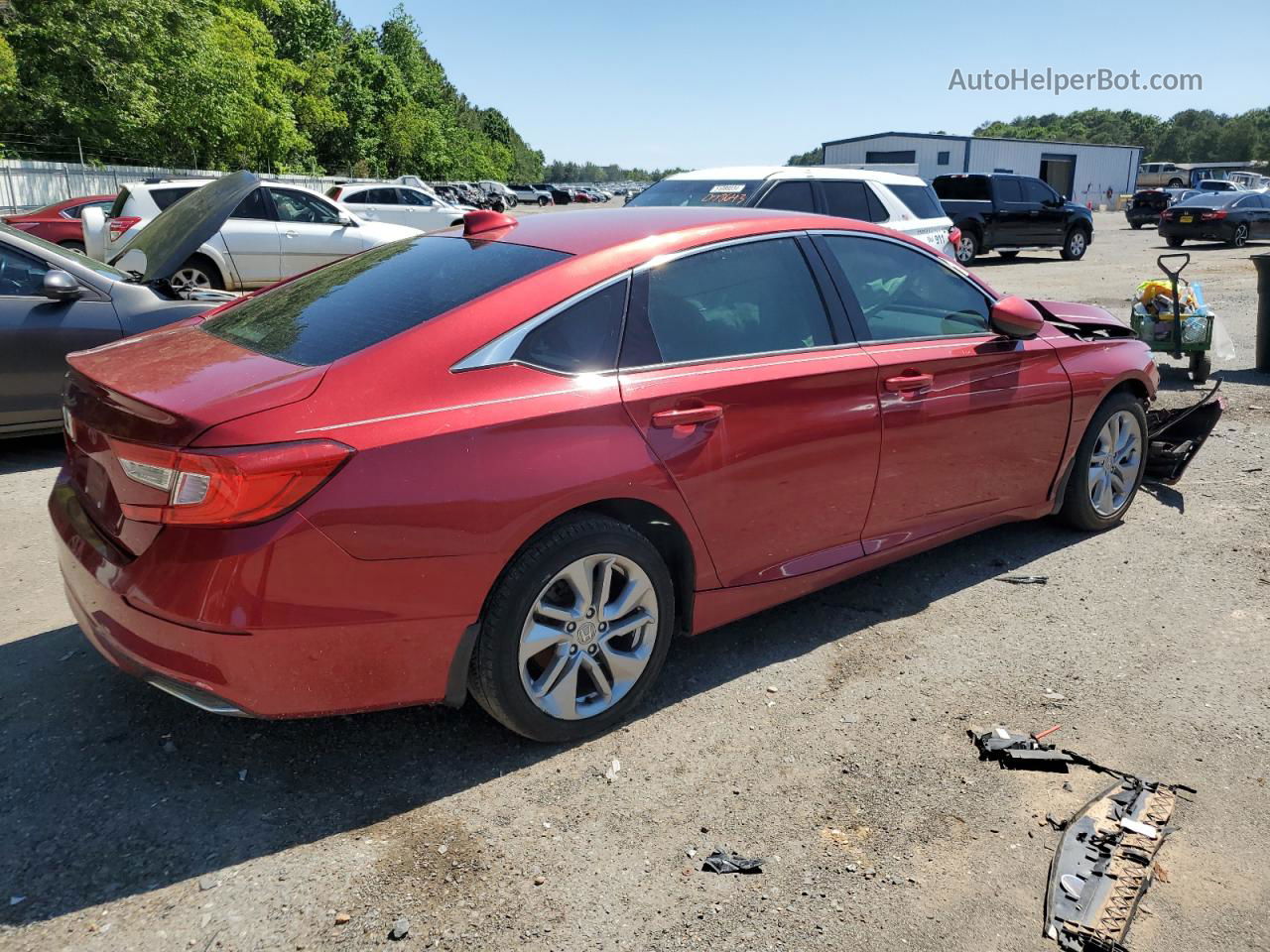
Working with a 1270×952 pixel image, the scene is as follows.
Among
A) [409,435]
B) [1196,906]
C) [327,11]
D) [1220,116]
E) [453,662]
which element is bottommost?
[1196,906]

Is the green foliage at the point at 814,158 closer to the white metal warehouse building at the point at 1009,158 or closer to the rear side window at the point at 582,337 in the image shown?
the white metal warehouse building at the point at 1009,158

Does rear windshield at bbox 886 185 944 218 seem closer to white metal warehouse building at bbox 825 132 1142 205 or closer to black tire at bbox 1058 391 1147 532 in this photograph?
black tire at bbox 1058 391 1147 532

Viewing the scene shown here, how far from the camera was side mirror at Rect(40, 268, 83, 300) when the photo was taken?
19.8 ft

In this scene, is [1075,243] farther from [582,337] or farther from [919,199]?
[582,337]

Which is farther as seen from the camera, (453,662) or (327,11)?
(327,11)

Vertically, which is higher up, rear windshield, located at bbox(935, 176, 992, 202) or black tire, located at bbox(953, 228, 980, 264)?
rear windshield, located at bbox(935, 176, 992, 202)

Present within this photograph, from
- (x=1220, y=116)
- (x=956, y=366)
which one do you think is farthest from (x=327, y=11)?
(x=1220, y=116)

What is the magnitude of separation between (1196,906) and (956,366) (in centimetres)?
223

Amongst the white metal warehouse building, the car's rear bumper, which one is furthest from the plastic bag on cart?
the white metal warehouse building

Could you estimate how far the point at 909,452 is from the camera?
13.0ft

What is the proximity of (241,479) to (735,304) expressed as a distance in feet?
6.11

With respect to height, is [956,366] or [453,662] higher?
[956,366]

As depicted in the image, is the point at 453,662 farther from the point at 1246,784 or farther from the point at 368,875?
the point at 1246,784

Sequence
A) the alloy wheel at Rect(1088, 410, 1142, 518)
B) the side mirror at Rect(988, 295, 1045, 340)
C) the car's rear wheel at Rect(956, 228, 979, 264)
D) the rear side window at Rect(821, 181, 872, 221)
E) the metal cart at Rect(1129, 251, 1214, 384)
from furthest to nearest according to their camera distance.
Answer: the car's rear wheel at Rect(956, 228, 979, 264)
the rear side window at Rect(821, 181, 872, 221)
the metal cart at Rect(1129, 251, 1214, 384)
the alloy wheel at Rect(1088, 410, 1142, 518)
the side mirror at Rect(988, 295, 1045, 340)
